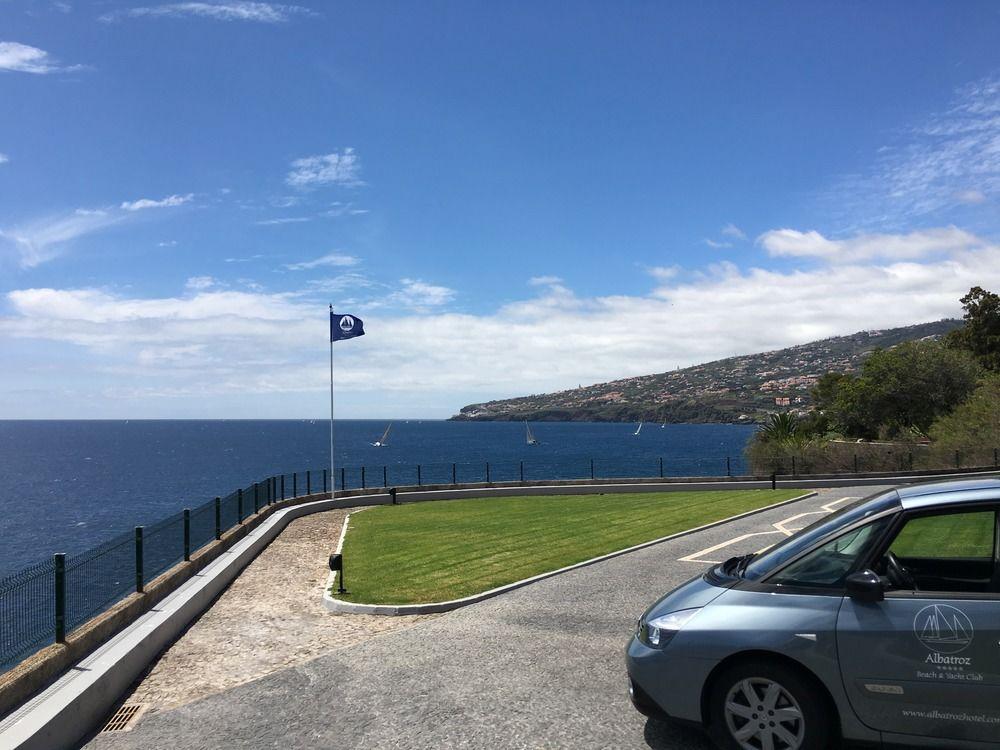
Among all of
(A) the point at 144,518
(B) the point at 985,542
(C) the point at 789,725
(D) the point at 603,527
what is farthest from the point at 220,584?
(A) the point at 144,518

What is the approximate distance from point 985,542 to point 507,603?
21.5ft

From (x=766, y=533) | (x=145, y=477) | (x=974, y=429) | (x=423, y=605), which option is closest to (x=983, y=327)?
(x=974, y=429)

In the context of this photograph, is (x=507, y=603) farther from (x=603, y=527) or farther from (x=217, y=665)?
(x=603, y=527)

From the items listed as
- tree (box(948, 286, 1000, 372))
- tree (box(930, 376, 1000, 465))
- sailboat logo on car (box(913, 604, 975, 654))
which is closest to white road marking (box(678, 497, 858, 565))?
sailboat logo on car (box(913, 604, 975, 654))

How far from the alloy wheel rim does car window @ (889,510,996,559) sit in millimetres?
1262

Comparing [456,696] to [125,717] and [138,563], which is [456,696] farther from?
[138,563]

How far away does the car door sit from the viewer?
4.33 metres

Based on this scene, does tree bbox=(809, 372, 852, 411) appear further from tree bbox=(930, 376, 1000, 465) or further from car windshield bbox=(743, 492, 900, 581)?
car windshield bbox=(743, 492, 900, 581)

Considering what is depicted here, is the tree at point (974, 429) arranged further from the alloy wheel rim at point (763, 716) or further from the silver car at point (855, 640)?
the alloy wheel rim at point (763, 716)

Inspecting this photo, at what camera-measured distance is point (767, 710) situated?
475 centimetres

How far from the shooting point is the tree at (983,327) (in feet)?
180

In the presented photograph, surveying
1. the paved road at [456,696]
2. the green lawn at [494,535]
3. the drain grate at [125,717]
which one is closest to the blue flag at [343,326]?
the green lawn at [494,535]

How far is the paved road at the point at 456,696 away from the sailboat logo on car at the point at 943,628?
1815 mm

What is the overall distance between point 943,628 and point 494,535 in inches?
512
